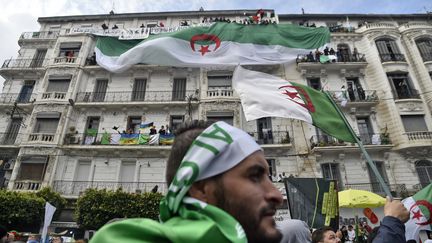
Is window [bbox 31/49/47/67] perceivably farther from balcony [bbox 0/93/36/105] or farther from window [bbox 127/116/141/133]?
window [bbox 127/116/141/133]

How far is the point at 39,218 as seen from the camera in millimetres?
15992

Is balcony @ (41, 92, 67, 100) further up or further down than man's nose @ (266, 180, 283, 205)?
further up

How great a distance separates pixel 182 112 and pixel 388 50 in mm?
16804

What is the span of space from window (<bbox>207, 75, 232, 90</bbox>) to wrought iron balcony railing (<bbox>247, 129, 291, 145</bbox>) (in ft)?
14.7

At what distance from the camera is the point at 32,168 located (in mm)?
18625

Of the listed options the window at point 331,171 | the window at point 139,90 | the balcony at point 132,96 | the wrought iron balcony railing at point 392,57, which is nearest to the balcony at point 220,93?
the balcony at point 132,96

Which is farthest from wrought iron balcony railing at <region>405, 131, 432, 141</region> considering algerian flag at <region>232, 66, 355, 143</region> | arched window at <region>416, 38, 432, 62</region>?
algerian flag at <region>232, 66, 355, 143</region>

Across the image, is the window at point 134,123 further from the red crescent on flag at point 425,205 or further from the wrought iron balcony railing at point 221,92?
the red crescent on flag at point 425,205

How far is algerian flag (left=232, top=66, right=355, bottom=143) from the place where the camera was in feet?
16.4

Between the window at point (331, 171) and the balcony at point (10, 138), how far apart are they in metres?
21.0

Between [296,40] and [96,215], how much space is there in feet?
44.0

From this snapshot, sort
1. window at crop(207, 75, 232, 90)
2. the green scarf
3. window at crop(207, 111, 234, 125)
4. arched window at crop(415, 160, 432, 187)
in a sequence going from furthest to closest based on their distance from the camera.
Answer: window at crop(207, 75, 232, 90) → window at crop(207, 111, 234, 125) → arched window at crop(415, 160, 432, 187) → the green scarf

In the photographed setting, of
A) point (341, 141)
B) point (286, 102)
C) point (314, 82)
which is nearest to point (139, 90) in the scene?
point (314, 82)

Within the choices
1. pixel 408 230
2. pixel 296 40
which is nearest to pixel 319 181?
pixel 408 230
